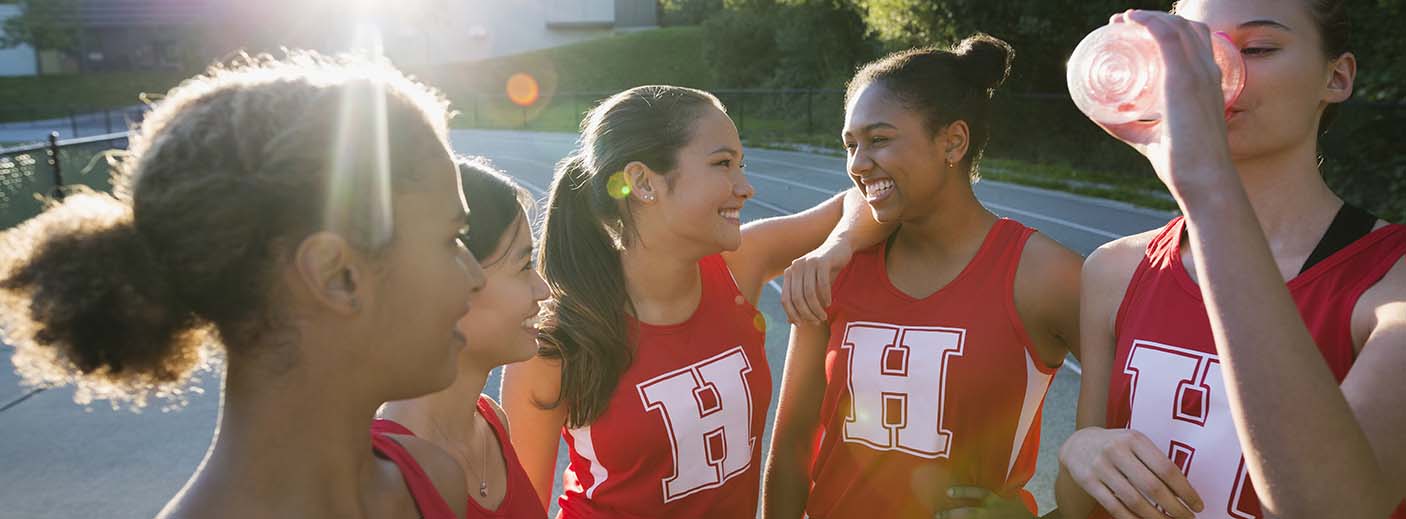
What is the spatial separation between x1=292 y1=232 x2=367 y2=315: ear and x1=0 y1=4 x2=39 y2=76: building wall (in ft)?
234

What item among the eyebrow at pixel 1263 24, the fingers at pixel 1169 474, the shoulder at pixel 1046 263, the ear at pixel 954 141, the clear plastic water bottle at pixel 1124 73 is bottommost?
the fingers at pixel 1169 474

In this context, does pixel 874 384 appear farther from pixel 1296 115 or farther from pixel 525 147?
pixel 525 147

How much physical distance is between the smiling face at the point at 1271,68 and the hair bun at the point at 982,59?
1.57 meters

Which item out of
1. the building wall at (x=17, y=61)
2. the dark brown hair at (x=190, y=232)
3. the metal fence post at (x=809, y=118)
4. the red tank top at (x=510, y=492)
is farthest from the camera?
the building wall at (x=17, y=61)

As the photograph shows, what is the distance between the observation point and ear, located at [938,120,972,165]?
3.34 meters

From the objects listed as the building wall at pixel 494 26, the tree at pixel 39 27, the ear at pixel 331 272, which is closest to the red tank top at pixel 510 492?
the ear at pixel 331 272

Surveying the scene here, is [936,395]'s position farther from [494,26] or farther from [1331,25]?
[494,26]

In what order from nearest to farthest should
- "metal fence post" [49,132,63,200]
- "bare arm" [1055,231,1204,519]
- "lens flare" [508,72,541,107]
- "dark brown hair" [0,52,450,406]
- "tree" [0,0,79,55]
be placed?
"dark brown hair" [0,52,450,406] → "bare arm" [1055,231,1204,519] → "metal fence post" [49,132,63,200] → "lens flare" [508,72,541,107] → "tree" [0,0,79,55]

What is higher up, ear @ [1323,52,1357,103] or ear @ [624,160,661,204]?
ear @ [1323,52,1357,103]

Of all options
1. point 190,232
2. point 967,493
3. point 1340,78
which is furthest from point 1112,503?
point 190,232

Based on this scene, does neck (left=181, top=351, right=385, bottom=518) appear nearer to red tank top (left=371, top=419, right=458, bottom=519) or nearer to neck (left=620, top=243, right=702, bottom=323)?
red tank top (left=371, top=419, right=458, bottom=519)

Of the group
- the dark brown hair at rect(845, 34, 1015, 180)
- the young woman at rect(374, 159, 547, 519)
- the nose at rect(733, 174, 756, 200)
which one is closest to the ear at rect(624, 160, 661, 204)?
the nose at rect(733, 174, 756, 200)

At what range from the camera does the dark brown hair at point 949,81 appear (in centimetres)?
330

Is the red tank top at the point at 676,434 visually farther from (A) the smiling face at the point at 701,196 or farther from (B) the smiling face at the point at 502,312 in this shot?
(B) the smiling face at the point at 502,312
